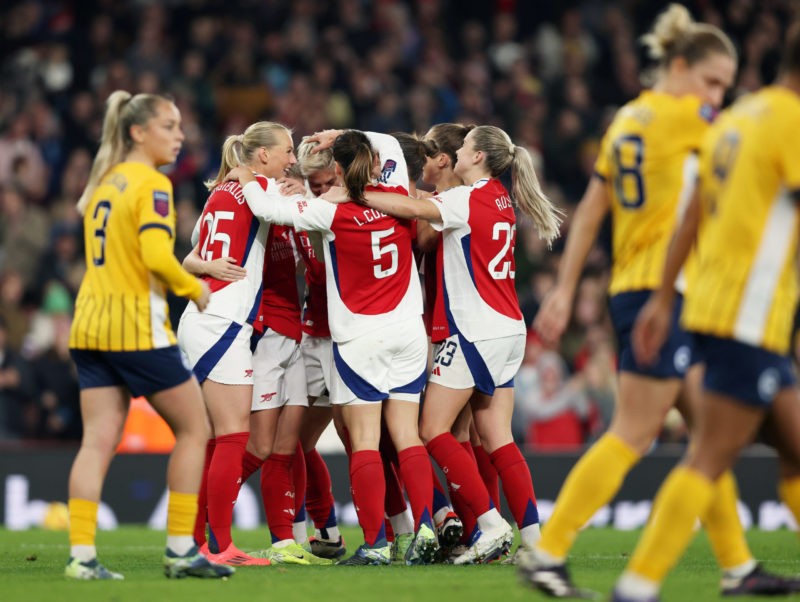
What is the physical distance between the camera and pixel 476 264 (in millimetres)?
7543

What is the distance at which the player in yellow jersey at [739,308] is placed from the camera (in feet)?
15.0

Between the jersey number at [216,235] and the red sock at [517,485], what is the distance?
201 cm

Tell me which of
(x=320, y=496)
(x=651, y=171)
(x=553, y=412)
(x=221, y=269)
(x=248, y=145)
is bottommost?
(x=553, y=412)

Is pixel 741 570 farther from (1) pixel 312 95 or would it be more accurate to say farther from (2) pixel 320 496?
(1) pixel 312 95

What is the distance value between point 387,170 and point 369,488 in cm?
185

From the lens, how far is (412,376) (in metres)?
7.29

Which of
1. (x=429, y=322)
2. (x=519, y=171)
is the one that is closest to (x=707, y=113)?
(x=519, y=171)

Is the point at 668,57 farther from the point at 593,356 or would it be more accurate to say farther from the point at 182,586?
the point at 593,356

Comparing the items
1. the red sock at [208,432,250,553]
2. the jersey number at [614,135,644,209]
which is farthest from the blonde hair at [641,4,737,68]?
the red sock at [208,432,250,553]

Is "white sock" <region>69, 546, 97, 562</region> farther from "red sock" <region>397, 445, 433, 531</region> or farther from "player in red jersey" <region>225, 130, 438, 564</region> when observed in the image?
"red sock" <region>397, 445, 433, 531</region>

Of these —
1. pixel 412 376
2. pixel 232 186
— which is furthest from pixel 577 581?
pixel 232 186

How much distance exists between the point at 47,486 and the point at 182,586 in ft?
20.9

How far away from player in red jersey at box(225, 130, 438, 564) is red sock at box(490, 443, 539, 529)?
542mm

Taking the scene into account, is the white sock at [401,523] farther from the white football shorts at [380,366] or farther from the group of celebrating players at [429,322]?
the white football shorts at [380,366]
